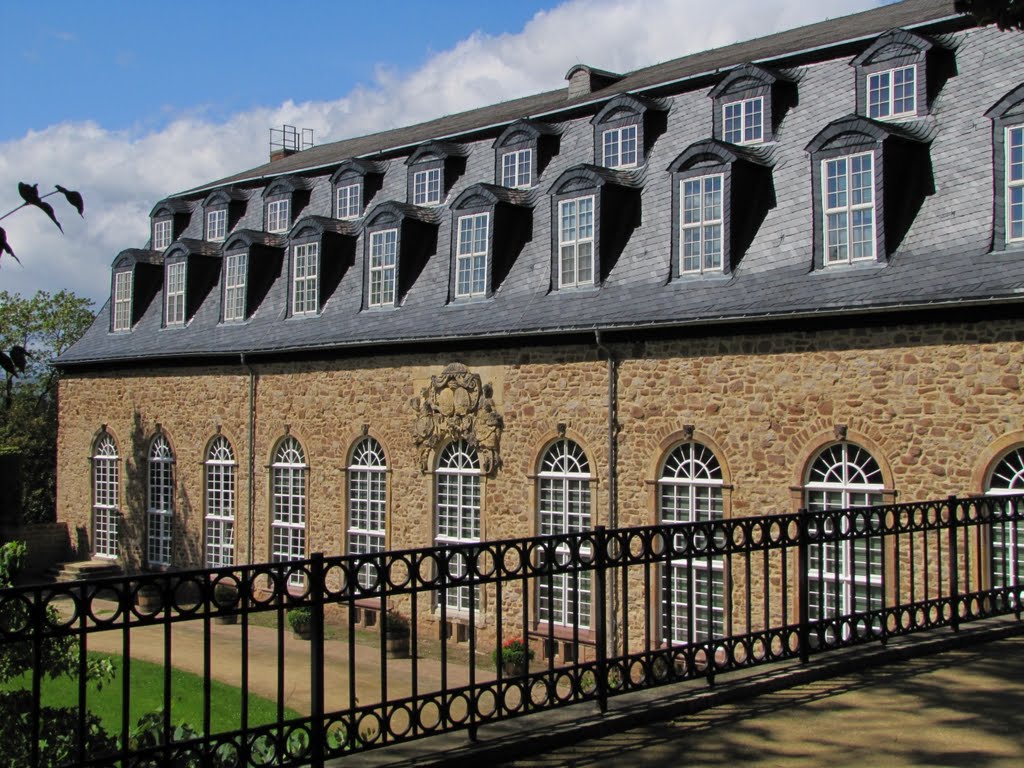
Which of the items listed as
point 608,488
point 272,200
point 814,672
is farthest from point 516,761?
point 272,200

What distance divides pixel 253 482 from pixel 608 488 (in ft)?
32.8

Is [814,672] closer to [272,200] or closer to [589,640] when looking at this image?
[589,640]

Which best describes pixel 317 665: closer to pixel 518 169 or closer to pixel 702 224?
pixel 702 224

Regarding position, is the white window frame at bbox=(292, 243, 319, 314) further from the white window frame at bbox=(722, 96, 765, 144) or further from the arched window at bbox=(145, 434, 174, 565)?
the white window frame at bbox=(722, 96, 765, 144)

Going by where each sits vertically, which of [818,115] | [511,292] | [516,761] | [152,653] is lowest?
[152,653]

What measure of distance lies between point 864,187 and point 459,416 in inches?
326

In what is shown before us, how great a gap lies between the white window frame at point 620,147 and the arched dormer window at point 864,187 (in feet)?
14.8

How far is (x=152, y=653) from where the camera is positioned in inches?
837

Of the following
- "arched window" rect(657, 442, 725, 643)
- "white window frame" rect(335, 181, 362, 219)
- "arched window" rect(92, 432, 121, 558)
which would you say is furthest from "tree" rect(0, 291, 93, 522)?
"arched window" rect(657, 442, 725, 643)

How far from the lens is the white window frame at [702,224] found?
1828 centimetres

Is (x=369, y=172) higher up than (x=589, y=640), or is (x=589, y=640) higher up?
(x=369, y=172)

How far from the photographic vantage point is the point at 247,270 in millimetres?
27062

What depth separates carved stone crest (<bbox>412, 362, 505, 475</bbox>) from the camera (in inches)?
821

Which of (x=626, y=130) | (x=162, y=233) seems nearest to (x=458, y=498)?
(x=626, y=130)
